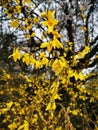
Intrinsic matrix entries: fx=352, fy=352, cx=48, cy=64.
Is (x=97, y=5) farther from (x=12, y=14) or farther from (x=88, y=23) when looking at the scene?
(x=12, y=14)

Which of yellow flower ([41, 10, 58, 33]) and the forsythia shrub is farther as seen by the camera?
the forsythia shrub

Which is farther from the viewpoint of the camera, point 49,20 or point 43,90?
point 43,90

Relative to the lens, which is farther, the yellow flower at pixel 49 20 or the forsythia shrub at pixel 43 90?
the forsythia shrub at pixel 43 90

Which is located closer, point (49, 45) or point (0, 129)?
point (49, 45)

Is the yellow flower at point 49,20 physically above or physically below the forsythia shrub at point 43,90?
below

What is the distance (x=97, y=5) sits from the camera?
21.7 feet

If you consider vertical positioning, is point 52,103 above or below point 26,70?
below

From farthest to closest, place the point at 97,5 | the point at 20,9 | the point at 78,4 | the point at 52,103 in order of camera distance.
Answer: the point at 97,5, the point at 78,4, the point at 20,9, the point at 52,103

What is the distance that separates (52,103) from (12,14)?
7.15 ft

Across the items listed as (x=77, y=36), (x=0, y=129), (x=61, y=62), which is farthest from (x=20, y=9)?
(x=0, y=129)

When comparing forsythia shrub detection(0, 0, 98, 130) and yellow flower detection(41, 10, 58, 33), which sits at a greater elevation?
forsythia shrub detection(0, 0, 98, 130)

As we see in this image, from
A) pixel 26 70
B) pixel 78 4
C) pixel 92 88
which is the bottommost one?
pixel 92 88

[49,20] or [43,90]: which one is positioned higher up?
[43,90]

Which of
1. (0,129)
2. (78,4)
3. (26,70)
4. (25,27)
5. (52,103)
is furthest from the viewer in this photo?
(0,129)
